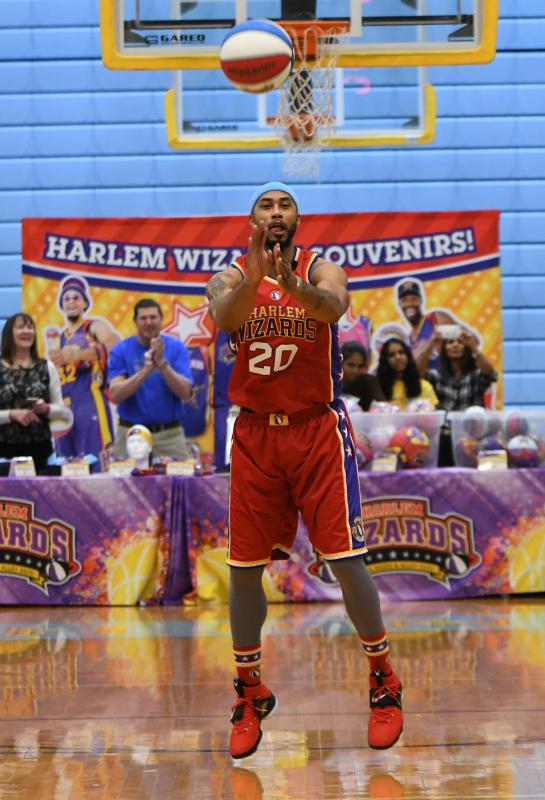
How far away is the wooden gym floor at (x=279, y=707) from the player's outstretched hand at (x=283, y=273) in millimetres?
1543

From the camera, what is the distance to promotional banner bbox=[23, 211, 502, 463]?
9039 mm

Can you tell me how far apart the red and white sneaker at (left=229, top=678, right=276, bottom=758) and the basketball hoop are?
4.16 metres

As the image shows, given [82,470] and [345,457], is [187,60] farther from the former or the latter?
[345,457]

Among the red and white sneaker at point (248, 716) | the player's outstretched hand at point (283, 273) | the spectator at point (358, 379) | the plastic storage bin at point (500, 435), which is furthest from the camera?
the spectator at point (358, 379)

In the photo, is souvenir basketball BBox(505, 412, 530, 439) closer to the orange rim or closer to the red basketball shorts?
the orange rim

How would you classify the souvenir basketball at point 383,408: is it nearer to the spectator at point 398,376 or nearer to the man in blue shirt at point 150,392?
the spectator at point 398,376

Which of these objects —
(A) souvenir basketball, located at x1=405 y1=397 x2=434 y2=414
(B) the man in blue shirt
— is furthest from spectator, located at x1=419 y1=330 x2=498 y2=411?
(B) the man in blue shirt

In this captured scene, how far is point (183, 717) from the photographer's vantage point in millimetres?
4453

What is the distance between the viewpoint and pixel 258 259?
3.72 metres

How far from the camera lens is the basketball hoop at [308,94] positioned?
23.2ft

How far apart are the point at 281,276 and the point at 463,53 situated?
13.2ft

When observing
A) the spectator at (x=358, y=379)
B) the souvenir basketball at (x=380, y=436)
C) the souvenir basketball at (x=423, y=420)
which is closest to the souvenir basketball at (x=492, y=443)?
the souvenir basketball at (x=423, y=420)

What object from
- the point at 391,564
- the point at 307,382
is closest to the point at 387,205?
the point at 391,564

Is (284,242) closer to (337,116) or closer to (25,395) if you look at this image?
→ (25,395)
